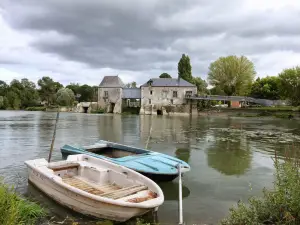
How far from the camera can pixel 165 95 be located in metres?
63.7

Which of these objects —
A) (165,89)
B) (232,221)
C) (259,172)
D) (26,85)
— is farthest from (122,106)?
(232,221)

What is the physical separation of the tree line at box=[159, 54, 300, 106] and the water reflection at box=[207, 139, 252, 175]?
47.0 metres

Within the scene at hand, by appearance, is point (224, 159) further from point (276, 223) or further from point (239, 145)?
point (276, 223)

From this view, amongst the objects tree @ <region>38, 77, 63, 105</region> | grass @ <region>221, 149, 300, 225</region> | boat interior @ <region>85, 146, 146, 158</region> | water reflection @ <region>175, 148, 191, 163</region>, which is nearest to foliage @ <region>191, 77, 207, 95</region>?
tree @ <region>38, 77, 63, 105</region>

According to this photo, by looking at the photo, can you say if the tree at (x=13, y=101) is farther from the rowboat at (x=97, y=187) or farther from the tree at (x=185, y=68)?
the rowboat at (x=97, y=187)

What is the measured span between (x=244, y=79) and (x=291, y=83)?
10.3 meters

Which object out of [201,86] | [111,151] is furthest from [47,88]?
[111,151]

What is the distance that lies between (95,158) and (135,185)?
2.71 m

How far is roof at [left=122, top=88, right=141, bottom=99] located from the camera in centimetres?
6756

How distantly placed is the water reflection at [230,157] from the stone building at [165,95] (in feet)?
146

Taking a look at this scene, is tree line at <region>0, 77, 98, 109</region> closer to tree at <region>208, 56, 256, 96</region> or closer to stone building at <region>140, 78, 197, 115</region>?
stone building at <region>140, 78, 197, 115</region>

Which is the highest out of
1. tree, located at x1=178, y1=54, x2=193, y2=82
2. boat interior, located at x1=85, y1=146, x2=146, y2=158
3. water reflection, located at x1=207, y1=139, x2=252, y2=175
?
tree, located at x1=178, y1=54, x2=193, y2=82

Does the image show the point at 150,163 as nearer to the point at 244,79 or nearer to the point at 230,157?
the point at 230,157

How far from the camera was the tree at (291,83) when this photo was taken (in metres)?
57.8
